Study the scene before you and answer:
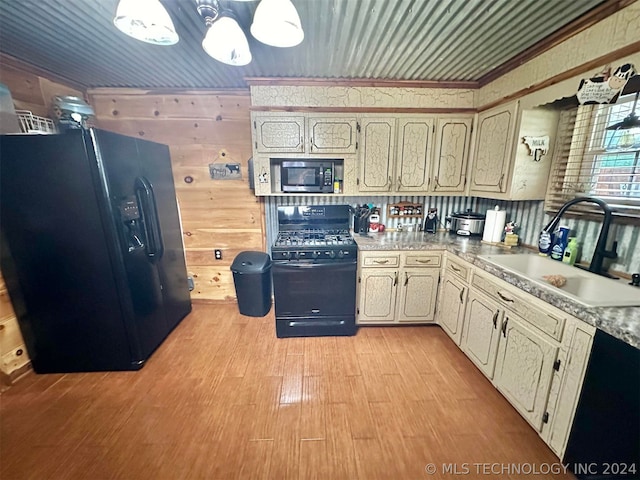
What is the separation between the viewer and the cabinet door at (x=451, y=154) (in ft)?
Answer: 8.35

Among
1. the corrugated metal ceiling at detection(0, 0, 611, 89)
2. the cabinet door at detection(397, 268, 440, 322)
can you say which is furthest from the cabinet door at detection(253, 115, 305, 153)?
the cabinet door at detection(397, 268, 440, 322)

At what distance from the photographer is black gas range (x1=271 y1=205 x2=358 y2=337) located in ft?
7.72

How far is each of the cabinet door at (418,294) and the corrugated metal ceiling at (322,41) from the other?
5.97 ft

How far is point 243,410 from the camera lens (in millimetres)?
1725

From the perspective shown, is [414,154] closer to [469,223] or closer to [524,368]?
[469,223]

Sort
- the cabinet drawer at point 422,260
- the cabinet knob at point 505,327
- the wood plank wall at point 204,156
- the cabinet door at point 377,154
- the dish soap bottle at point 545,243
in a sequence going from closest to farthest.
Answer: the cabinet knob at point 505,327, the dish soap bottle at point 545,243, the cabinet drawer at point 422,260, the cabinet door at point 377,154, the wood plank wall at point 204,156

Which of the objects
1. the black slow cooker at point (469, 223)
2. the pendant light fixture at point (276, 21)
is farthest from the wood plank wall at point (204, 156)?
the black slow cooker at point (469, 223)

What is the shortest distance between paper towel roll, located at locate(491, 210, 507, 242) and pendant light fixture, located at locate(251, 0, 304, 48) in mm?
2183

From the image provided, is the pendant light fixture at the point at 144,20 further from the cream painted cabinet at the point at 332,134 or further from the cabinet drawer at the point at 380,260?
the cabinet drawer at the point at 380,260

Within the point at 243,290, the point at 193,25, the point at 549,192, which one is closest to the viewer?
the point at 193,25

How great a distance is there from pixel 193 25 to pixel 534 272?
2942mm

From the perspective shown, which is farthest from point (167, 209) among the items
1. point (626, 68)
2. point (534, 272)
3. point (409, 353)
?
point (626, 68)

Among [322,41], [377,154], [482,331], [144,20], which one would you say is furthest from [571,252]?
[144,20]

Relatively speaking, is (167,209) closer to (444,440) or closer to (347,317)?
(347,317)
